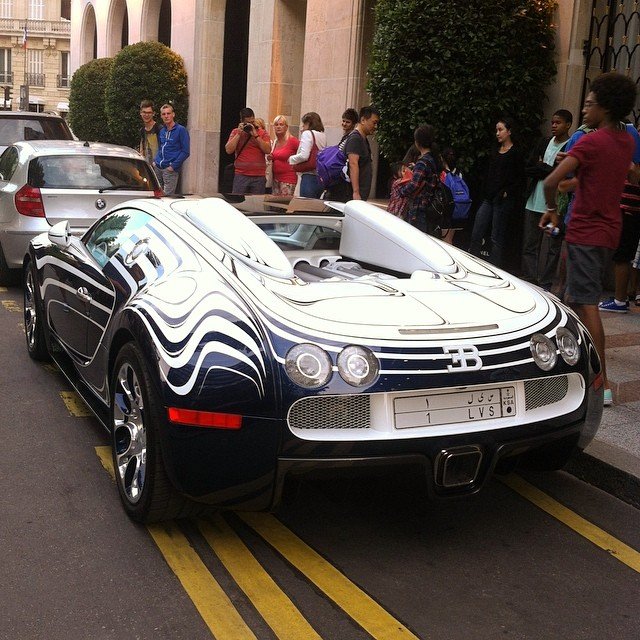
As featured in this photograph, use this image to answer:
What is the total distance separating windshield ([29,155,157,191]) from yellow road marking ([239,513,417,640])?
559 cm

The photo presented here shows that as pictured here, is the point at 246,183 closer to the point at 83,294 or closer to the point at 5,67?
the point at 83,294

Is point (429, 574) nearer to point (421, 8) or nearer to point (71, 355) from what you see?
point (71, 355)

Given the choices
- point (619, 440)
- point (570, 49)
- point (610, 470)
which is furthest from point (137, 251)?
point (570, 49)

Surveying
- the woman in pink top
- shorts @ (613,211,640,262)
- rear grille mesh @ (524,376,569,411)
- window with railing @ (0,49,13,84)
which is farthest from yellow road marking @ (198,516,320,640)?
window with railing @ (0,49,13,84)

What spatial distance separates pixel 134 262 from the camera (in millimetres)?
4402

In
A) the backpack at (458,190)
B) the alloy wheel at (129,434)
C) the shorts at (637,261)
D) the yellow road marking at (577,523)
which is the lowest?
the yellow road marking at (577,523)

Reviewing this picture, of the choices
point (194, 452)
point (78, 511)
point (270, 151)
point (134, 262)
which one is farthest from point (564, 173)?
point (270, 151)

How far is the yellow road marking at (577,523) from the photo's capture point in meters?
3.79

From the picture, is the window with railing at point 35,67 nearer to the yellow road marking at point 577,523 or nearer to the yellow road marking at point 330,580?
the yellow road marking at point 577,523

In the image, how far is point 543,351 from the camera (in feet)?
12.3

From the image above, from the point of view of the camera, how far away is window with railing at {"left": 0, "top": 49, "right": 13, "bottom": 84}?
75.1 m

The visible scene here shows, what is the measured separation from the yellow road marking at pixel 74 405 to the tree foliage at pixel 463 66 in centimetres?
523

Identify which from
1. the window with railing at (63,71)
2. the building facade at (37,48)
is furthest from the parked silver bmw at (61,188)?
the window with railing at (63,71)

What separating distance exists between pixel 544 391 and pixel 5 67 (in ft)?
261
